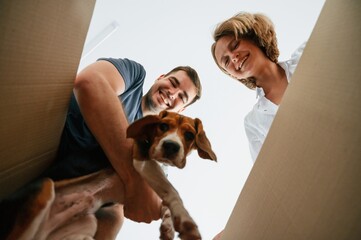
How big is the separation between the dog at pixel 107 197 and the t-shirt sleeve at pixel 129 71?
388 millimetres

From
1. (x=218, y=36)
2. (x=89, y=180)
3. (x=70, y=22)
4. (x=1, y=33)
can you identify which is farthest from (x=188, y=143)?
(x=218, y=36)

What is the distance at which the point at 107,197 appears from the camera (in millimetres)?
1339

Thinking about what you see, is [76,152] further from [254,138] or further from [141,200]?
[254,138]

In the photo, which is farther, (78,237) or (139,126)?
(139,126)

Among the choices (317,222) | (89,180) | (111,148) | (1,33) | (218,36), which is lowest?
(89,180)

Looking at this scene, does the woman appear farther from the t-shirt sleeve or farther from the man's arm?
the man's arm

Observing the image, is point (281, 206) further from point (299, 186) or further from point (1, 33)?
point (1, 33)

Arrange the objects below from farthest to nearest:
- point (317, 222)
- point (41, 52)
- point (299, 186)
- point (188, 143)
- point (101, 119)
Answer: point (188, 143) < point (101, 119) < point (41, 52) < point (299, 186) < point (317, 222)

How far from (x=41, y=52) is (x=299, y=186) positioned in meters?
0.93

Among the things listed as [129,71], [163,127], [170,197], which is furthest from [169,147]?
[129,71]

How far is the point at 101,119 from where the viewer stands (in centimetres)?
128

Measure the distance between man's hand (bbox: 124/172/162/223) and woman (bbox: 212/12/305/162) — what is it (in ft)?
3.21

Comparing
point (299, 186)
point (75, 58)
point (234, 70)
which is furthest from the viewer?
point (234, 70)

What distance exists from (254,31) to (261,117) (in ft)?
2.11
